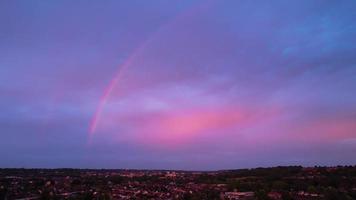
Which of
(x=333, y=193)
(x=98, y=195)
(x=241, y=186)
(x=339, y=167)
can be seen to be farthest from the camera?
(x=339, y=167)

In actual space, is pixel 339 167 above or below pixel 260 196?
above

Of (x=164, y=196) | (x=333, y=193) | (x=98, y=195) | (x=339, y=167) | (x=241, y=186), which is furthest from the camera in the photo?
(x=339, y=167)

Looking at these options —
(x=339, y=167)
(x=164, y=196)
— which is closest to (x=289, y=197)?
(x=164, y=196)

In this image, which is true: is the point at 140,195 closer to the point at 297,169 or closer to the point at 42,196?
the point at 42,196

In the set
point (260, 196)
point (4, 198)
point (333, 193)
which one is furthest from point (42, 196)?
point (333, 193)

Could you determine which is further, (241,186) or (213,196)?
(241,186)

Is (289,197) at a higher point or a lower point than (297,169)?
lower

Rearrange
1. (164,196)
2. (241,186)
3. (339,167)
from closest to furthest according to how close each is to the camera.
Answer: (164,196)
(241,186)
(339,167)

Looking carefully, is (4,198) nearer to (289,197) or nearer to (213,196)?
(213,196)

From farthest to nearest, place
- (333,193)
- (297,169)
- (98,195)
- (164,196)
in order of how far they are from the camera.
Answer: (297,169)
(164,196)
(98,195)
(333,193)

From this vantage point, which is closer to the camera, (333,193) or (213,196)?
(333,193)
